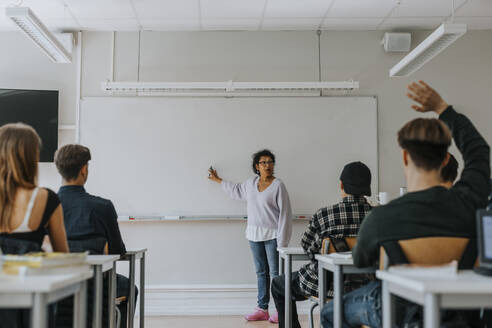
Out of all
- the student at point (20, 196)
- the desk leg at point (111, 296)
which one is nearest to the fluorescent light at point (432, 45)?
the desk leg at point (111, 296)

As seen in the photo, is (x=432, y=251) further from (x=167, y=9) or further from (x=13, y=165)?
(x=167, y=9)

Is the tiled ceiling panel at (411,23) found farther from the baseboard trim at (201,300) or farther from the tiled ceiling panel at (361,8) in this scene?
the baseboard trim at (201,300)

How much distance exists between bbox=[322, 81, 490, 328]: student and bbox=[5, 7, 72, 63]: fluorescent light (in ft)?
8.92

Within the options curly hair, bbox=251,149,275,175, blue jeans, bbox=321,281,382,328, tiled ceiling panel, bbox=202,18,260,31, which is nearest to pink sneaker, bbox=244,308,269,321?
curly hair, bbox=251,149,275,175

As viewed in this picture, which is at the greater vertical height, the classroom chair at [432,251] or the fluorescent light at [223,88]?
the fluorescent light at [223,88]

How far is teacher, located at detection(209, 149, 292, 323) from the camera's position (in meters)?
4.56

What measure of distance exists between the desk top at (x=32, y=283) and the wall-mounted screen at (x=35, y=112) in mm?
3501

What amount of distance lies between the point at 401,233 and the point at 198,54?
3.66 meters

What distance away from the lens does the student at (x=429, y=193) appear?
1840mm

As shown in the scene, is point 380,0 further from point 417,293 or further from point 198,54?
point 417,293

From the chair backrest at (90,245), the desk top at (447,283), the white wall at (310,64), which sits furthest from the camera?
the white wall at (310,64)

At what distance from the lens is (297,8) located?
4551 millimetres

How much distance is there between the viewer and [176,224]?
498cm

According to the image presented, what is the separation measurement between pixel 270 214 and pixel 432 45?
197cm
